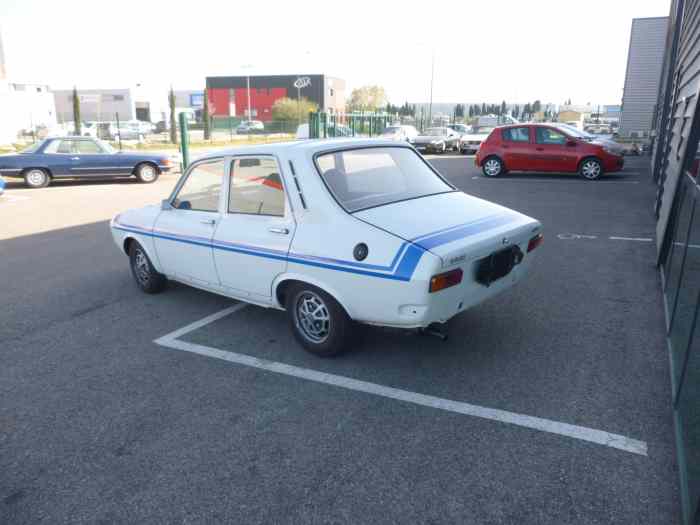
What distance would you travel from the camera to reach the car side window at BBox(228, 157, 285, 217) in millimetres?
4355

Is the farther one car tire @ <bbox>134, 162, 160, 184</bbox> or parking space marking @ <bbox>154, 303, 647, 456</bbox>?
car tire @ <bbox>134, 162, 160, 184</bbox>

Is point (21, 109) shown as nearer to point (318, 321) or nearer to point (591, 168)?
point (591, 168)

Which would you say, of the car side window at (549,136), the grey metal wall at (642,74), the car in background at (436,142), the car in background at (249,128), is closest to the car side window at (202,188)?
the car side window at (549,136)

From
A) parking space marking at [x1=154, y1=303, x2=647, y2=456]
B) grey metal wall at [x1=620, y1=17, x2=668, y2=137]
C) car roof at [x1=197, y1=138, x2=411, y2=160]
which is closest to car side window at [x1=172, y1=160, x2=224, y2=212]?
car roof at [x1=197, y1=138, x2=411, y2=160]

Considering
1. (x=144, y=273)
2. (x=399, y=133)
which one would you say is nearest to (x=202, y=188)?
(x=144, y=273)

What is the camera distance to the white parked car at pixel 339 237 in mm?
3676

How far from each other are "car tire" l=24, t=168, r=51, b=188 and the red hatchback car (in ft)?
43.0

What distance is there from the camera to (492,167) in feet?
54.7

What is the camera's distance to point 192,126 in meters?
63.5

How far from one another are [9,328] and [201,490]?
346 cm

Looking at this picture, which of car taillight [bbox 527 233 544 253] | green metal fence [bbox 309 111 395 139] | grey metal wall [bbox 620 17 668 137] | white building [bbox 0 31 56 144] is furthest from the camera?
white building [bbox 0 31 56 144]

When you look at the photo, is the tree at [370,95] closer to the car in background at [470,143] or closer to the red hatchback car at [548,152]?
the car in background at [470,143]

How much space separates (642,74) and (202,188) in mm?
28077

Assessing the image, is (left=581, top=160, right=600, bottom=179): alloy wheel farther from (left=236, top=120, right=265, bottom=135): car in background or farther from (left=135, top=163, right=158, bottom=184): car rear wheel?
(left=236, top=120, right=265, bottom=135): car in background
